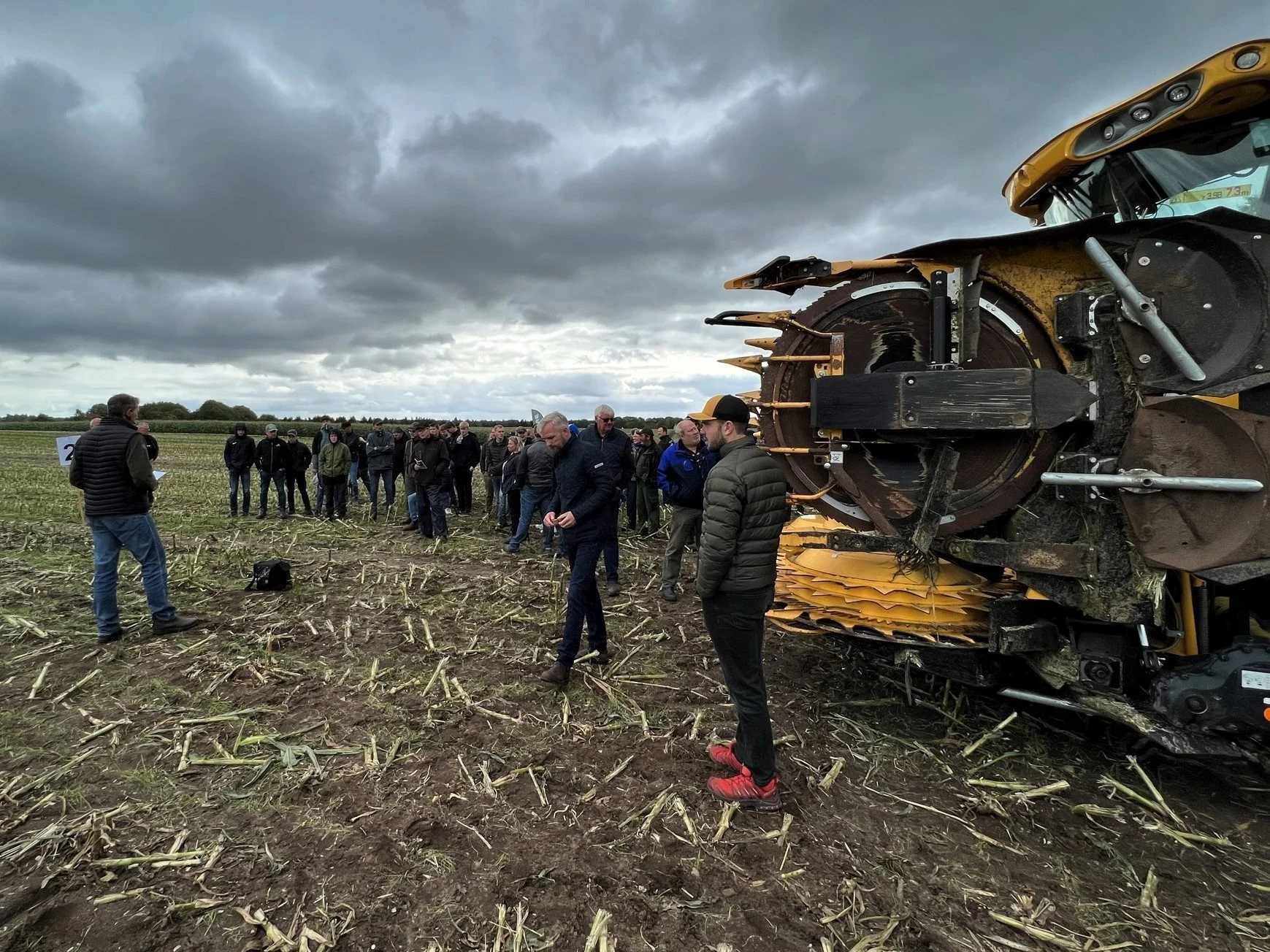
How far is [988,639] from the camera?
3.85 m

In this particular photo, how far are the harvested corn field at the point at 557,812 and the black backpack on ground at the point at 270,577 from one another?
1554 millimetres

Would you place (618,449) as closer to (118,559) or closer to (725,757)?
(725,757)

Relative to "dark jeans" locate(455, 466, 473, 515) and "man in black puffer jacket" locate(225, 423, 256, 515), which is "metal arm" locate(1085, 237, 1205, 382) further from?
"man in black puffer jacket" locate(225, 423, 256, 515)

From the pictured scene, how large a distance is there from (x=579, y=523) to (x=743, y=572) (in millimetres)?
2124

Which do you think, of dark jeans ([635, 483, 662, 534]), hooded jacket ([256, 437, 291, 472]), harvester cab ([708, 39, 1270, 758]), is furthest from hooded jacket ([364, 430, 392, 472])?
harvester cab ([708, 39, 1270, 758])

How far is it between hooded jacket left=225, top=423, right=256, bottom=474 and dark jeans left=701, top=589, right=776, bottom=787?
12.5m

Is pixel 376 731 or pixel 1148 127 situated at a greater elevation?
pixel 1148 127

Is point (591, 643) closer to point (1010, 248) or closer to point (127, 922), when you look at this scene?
point (127, 922)

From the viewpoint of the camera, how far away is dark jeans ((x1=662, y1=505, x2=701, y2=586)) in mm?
7777

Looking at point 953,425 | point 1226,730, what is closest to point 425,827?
point 953,425

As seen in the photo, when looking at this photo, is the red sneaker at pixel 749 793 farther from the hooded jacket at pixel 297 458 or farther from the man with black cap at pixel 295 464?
the hooded jacket at pixel 297 458

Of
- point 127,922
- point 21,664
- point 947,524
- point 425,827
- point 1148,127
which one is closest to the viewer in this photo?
point 127,922

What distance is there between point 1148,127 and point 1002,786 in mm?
3617

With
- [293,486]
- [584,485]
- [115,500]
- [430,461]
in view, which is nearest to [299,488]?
[293,486]
